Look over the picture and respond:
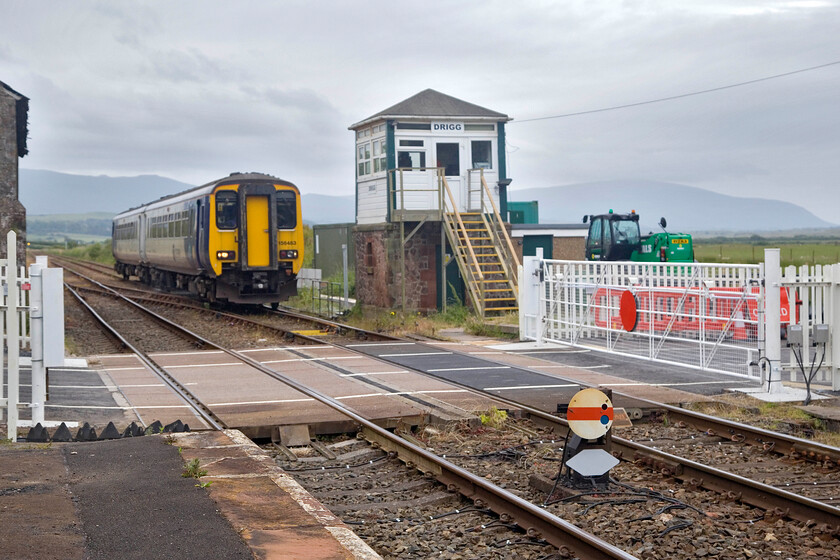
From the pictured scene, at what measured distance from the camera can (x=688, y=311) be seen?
541 inches

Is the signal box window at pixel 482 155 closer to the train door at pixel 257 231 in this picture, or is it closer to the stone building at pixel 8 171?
the train door at pixel 257 231

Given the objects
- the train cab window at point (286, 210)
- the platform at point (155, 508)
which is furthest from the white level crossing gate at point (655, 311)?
the train cab window at point (286, 210)

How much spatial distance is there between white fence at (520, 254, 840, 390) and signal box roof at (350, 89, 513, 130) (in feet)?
30.0

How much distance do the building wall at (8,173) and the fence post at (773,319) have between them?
44.6 ft

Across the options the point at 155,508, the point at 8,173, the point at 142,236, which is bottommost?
the point at 155,508

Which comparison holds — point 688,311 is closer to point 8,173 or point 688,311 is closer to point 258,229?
point 8,173

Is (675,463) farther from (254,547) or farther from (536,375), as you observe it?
(536,375)

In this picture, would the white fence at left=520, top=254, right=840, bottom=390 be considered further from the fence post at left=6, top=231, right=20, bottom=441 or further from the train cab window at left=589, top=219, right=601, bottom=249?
the fence post at left=6, top=231, right=20, bottom=441

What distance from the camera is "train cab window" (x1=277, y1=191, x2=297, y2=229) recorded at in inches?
1022

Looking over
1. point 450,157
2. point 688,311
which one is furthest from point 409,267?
point 688,311

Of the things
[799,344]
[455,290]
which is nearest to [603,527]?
[799,344]

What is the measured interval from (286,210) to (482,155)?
5.56 meters

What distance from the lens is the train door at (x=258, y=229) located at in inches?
995

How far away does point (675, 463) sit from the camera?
7836mm
